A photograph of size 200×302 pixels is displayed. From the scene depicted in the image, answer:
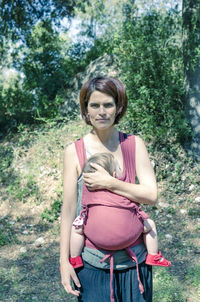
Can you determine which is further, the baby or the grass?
the grass

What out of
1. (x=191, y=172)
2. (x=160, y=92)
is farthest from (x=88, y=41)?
(x=191, y=172)

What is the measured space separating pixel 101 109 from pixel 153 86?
4464 millimetres

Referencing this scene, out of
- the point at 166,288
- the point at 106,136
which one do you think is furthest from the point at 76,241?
the point at 166,288

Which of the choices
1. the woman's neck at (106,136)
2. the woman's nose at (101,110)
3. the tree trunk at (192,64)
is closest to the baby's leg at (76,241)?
the woman's neck at (106,136)

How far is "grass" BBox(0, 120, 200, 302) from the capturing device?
3.65 metres

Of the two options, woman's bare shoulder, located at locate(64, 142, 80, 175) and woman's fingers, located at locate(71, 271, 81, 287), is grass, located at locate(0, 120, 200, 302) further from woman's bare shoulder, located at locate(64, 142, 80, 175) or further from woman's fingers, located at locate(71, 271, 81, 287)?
woman's bare shoulder, located at locate(64, 142, 80, 175)

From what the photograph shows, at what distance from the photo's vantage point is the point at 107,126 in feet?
6.04

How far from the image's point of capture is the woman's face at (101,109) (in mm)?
1811

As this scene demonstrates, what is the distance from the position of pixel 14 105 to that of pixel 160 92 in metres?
3.80

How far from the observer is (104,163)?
69.4 inches

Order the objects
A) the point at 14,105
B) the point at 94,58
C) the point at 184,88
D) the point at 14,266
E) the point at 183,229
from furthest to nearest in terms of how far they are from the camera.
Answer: the point at 94,58 < the point at 14,105 < the point at 184,88 < the point at 183,229 < the point at 14,266

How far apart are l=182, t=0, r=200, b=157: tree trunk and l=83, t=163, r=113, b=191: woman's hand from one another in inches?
179

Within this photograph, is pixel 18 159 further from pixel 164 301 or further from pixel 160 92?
pixel 164 301

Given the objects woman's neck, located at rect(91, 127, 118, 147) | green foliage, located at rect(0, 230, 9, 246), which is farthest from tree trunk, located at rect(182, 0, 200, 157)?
woman's neck, located at rect(91, 127, 118, 147)
